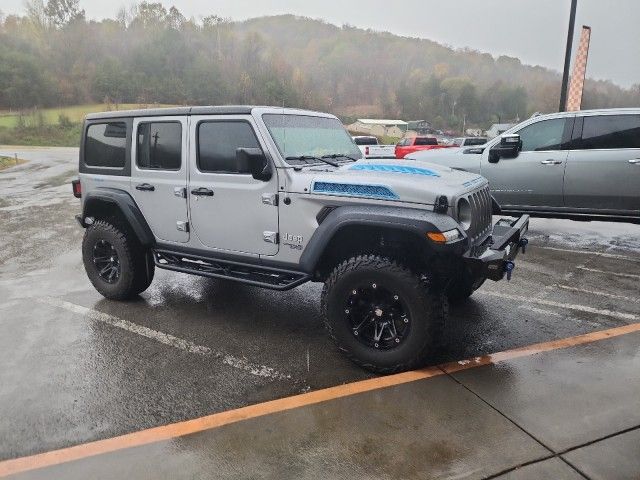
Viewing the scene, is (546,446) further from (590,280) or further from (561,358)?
(590,280)

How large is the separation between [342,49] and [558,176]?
77.2 metres

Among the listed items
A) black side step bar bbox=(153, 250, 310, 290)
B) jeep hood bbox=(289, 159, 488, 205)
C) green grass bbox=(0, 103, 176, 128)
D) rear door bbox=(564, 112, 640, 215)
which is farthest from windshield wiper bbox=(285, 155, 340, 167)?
green grass bbox=(0, 103, 176, 128)

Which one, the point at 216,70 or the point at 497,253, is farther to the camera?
the point at 216,70

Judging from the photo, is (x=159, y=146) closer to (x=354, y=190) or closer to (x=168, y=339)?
(x=168, y=339)

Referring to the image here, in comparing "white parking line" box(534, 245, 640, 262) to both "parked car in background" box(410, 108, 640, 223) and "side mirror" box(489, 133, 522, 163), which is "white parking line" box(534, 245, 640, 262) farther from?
"side mirror" box(489, 133, 522, 163)

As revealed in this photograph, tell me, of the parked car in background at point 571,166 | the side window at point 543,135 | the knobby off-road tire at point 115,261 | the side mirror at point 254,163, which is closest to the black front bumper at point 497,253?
the side mirror at point 254,163

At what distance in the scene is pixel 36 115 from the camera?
224 ft

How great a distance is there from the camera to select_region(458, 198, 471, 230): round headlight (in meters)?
3.31

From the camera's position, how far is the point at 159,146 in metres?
4.32

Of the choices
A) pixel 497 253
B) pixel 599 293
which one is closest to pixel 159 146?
pixel 497 253

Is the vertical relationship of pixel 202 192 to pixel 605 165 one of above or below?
below

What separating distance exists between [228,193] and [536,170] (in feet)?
16.0

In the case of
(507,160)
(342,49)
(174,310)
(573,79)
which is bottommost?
(174,310)

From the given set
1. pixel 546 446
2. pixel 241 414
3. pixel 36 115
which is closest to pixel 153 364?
pixel 241 414
